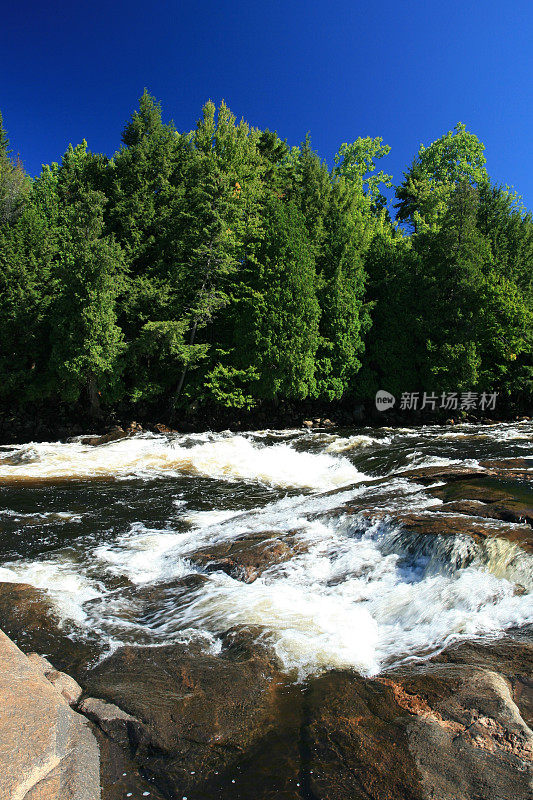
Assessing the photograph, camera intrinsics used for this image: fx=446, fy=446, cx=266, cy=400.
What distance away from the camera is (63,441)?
1669 centimetres

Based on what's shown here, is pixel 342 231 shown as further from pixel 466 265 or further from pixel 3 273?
pixel 3 273

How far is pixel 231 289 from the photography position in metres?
20.6

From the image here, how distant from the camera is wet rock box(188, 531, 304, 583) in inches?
223

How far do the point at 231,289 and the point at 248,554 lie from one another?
16.4 m

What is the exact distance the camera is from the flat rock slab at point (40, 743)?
228cm

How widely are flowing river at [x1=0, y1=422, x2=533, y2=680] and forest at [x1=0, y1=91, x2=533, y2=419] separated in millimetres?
7650

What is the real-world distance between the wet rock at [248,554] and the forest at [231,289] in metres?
12.4

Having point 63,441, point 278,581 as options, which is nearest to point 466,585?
point 278,581

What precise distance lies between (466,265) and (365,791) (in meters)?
22.8

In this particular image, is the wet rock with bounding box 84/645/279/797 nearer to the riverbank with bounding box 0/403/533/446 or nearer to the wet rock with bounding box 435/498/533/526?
the wet rock with bounding box 435/498/533/526

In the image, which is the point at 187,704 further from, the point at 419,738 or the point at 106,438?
the point at 106,438

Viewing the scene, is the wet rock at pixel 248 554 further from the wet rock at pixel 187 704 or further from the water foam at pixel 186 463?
the water foam at pixel 186 463

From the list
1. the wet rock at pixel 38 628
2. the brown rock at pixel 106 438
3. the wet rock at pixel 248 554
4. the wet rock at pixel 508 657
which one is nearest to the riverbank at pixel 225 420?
the brown rock at pixel 106 438

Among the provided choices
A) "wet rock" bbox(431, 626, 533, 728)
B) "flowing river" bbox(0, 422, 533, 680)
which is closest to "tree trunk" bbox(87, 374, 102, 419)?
"flowing river" bbox(0, 422, 533, 680)
